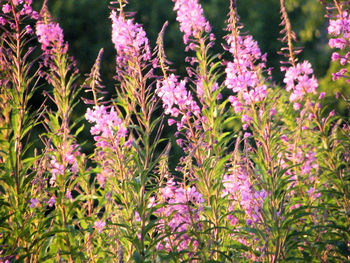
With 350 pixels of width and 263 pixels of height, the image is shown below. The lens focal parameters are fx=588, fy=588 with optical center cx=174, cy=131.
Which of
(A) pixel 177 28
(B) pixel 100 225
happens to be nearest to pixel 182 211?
(B) pixel 100 225

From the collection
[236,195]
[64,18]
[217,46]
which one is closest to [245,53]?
[236,195]

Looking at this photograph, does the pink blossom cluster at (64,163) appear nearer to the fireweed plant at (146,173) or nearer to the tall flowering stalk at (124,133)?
the fireweed plant at (146,173)

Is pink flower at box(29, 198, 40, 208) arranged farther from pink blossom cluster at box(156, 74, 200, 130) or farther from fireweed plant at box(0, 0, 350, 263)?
pink blossom cluster at box(156, 74, 200, 130)

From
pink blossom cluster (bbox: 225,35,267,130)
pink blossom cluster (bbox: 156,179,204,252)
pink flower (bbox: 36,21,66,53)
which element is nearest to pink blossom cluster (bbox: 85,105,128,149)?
pink blossom cluster (bbox: 156,179,204,252)

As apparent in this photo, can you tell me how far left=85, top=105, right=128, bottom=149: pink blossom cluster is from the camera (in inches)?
172

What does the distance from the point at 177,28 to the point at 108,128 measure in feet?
41.2

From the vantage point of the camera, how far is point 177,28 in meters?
16.6

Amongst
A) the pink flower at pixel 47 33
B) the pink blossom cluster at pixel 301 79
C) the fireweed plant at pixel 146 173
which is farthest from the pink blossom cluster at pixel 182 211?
the pink flower at pixel 47 33

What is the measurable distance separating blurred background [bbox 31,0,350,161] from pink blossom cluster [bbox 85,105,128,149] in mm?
10150

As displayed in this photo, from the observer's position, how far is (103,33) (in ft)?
52.0

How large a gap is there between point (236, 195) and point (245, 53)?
3.81 ft

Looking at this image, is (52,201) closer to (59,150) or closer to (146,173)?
(59,150)

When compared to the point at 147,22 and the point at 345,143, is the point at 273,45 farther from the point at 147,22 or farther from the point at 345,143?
the point at 345,143

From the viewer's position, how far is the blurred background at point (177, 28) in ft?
50.7
